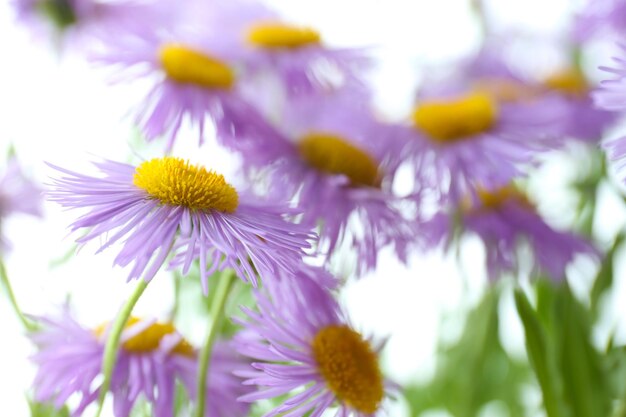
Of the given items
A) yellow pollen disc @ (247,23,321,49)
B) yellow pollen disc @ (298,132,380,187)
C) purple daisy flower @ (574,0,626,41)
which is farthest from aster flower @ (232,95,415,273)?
purple daisy flower @ (574,0,626,41)

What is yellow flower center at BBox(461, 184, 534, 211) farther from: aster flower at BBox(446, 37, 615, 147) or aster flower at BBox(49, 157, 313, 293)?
aster flower at BBox(49, 157, 313, 293)

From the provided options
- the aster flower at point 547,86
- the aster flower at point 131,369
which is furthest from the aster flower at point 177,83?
the aster flower at point 547,86

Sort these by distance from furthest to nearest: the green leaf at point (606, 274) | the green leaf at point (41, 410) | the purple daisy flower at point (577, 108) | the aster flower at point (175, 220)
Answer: the purple daisy flower at point (577, 108)
the green leaf at point (606, 274)
the green leaf at point (41, 410)
the aster flower at point (175, 220)

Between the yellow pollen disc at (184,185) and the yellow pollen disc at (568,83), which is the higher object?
the yellow pollen disc at (184,185)

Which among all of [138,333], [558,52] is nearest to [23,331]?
[138,333]

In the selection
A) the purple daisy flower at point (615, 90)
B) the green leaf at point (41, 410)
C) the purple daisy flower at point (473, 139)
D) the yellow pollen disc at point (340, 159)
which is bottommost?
the green leaf at point (41, 410)

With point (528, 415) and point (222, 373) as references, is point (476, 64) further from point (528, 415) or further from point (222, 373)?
point (222, 373)

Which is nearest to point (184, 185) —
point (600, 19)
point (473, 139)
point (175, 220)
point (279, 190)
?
point (175, 220)

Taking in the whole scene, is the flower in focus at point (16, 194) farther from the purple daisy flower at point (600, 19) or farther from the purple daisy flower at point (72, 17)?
the purple daisy flower at point (600, 19)
